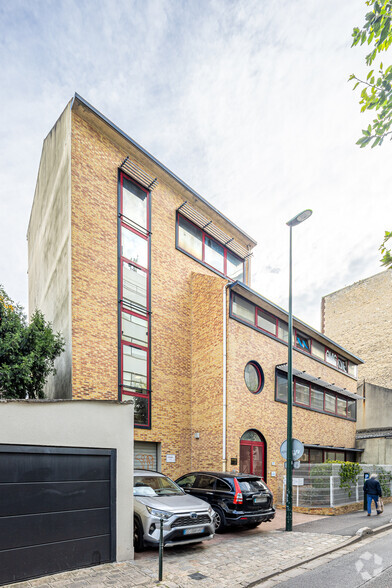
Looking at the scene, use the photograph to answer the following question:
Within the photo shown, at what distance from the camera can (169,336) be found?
16.3 meters

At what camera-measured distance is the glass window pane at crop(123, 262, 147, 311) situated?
15.1m

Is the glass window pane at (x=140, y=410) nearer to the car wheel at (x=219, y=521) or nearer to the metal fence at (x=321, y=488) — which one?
the car wheel at (x=219, y=521)

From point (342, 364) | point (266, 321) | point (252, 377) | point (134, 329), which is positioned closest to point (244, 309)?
point (266, 321)

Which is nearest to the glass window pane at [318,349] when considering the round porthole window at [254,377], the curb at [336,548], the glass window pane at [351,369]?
the glass window pane at [351,369]

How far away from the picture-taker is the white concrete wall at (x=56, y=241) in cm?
1359

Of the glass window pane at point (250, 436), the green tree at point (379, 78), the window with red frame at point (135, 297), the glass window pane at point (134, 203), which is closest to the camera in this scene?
the green tree at point (379, 78)

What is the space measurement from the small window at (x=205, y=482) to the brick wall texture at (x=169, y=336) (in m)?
3.37

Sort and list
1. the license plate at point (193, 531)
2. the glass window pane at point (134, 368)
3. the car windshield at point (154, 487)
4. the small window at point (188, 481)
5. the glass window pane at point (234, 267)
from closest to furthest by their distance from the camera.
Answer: the license plate at point (193, 531)
the car windshield at point (154, 487)
the small window at point (188, 481)
the glass window pane at point (134, 368)
the glass window pane at point (234, 267)

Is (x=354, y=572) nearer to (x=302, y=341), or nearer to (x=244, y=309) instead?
(x=244, y=309)

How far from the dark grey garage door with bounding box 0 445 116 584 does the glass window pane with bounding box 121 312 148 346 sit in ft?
24.5

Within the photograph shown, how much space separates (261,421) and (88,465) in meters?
10.2

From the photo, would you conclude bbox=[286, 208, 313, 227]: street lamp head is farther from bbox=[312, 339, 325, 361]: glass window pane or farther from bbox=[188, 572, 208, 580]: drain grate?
bbox=[312, 339, 325, 361]: glass window pane

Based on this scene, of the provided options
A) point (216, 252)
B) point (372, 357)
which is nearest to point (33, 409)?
point (216, 252)

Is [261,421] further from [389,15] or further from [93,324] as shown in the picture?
[389,15]
